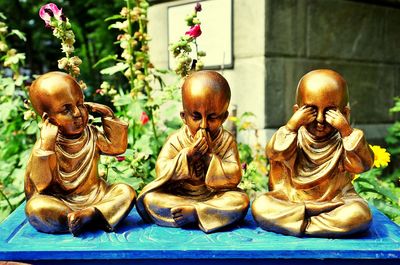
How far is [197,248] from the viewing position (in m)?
1.29

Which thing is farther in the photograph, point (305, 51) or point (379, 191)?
point (305, 51)

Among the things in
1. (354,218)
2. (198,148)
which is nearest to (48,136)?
(198,148)

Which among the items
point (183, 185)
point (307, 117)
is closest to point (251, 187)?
point (183, 185)

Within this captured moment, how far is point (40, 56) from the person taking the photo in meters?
5.34

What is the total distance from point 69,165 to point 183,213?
1.30 feet

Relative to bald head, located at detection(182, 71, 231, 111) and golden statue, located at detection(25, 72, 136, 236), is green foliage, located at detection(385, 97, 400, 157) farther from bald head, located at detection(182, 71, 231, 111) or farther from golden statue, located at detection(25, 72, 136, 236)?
golden statue, located at detection(25, 72, 136, 236)

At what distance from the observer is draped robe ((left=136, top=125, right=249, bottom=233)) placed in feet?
4.68

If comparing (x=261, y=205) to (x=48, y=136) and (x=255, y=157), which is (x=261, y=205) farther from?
(x=255, y=157)

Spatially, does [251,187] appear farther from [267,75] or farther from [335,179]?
[267,75]

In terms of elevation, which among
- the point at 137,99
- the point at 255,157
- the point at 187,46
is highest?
the point at 187,46

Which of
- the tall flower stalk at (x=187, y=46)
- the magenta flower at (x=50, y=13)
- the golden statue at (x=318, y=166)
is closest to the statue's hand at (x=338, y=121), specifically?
the golden statue at (x=318, y=166)

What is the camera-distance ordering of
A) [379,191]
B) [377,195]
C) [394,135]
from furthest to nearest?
[394,135], [377,195], [379,191]

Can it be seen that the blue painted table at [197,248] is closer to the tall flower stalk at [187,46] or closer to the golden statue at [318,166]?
the golden statue at [318,166]

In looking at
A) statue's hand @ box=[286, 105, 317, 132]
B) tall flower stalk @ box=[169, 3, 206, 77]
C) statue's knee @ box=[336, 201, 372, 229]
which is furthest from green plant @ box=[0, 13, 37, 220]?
statue's knee @ box=[336, 201, 372, 229]
